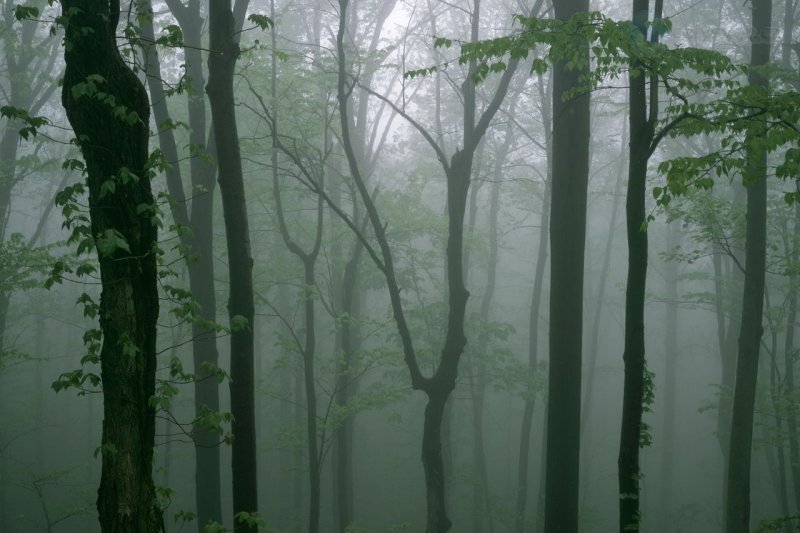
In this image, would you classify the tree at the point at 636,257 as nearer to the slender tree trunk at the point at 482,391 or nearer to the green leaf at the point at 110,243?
the green leaf at the point at 110,243

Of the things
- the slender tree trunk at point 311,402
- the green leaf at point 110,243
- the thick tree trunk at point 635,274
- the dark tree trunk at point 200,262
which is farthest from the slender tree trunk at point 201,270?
the thick tree trunk at point 635,274

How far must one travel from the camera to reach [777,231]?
44.5 ft

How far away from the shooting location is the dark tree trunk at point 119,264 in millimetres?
4199

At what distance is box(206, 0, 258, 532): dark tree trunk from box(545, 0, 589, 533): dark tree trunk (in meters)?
2.96

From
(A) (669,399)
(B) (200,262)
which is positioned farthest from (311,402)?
(A) (669,399)

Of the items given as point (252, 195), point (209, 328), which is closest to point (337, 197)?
point (252, 195)

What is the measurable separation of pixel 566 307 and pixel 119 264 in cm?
432

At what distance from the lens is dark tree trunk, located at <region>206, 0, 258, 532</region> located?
6.16m

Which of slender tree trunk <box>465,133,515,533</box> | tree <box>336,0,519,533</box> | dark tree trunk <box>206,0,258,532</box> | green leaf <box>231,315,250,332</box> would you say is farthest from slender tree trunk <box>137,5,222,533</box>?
slender tree trunk <box>465,133,515,533</box>

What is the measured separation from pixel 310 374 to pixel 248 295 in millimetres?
5077

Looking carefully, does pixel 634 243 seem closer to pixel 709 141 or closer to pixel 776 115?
pixel 776 115

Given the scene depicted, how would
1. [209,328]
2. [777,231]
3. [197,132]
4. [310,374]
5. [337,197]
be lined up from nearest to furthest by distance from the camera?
[209,328], [197,132], [310,374], [777,231], [337,197]

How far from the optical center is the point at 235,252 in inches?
250

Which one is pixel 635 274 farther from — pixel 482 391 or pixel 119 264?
pixel 482 391
